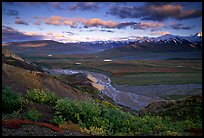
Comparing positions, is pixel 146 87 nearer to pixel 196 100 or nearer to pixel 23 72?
pixel 23 72

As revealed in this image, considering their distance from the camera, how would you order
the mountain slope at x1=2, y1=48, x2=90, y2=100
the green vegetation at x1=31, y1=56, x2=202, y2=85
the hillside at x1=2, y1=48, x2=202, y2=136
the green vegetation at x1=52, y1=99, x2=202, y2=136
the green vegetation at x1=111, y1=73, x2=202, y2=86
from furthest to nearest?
1. the green vegetation at x1=31, y1=56, x2=202, y2=85
2. the green vegetation at x1=111, y1=73, x2=202, y2=86
3. the mountain slope at x1=2, y1=48, x2=90, y2=100
4. the green vegetation at x1=52, y1=99, x2=202, y2=136
5. the hillside at x1=2, y1=48, x2=202, y2=136

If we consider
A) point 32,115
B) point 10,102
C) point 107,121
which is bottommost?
point 107,121

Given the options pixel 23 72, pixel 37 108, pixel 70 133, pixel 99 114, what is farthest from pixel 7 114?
pixel 23 72

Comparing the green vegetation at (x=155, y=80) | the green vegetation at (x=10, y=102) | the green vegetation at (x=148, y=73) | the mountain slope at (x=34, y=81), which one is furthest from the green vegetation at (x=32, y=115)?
the green vegetation at (x=148, y=73)

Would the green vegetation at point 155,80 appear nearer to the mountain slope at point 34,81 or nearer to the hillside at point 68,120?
the mountain slope at point 34,81

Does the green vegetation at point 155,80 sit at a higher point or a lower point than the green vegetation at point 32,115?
lower

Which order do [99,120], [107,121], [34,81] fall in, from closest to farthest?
[99,120], [107,121], [34,81]

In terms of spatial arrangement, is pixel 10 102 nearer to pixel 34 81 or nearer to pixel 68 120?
pixel 68 120

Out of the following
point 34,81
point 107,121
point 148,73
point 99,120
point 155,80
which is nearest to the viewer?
point 99,120

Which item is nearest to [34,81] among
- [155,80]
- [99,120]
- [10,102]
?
[10,102]

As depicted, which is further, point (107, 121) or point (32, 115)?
point (107, 121)

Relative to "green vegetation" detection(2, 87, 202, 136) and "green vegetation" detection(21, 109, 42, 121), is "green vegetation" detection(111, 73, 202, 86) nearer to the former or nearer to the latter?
"green vegetation" detection(2, 87, 202, 136)

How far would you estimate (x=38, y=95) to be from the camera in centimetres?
1938

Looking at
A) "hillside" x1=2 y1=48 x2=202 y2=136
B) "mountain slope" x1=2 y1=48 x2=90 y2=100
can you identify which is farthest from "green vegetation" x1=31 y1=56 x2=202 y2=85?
"hillside" x1=2 y1=48 x2=202 y2=136
